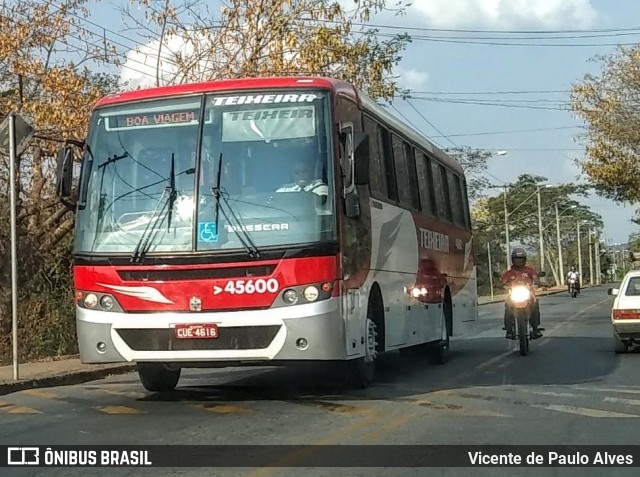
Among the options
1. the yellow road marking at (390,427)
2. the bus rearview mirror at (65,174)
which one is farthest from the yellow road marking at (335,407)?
the bus rearview mirror at (65,174)

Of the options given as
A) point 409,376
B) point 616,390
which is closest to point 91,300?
point 409,376

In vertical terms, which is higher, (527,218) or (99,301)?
(527,218)

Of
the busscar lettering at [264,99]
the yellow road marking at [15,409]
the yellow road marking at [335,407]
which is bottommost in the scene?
the yellow road marking at [335,407]

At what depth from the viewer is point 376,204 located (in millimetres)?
11070

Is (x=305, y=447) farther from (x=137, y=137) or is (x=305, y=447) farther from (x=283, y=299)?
(x=137, y=137)

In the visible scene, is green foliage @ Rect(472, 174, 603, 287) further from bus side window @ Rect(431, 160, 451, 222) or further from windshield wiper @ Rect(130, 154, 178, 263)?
windshield wiper @ Rect(130, 154, 178, 263)

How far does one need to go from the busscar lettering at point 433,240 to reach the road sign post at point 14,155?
5.56m

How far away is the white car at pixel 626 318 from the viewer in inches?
620

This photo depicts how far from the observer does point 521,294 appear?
16016mm

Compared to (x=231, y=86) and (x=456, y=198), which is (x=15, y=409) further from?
(x=456, y=198)

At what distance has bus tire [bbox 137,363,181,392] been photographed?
1084 cm

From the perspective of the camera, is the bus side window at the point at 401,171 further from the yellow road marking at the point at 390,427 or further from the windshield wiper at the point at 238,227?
the yellow road marking at the point at 390,427

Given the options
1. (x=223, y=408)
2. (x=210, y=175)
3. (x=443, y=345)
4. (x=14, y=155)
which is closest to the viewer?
(x=210, y=175)

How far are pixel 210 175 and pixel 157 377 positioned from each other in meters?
2.91
